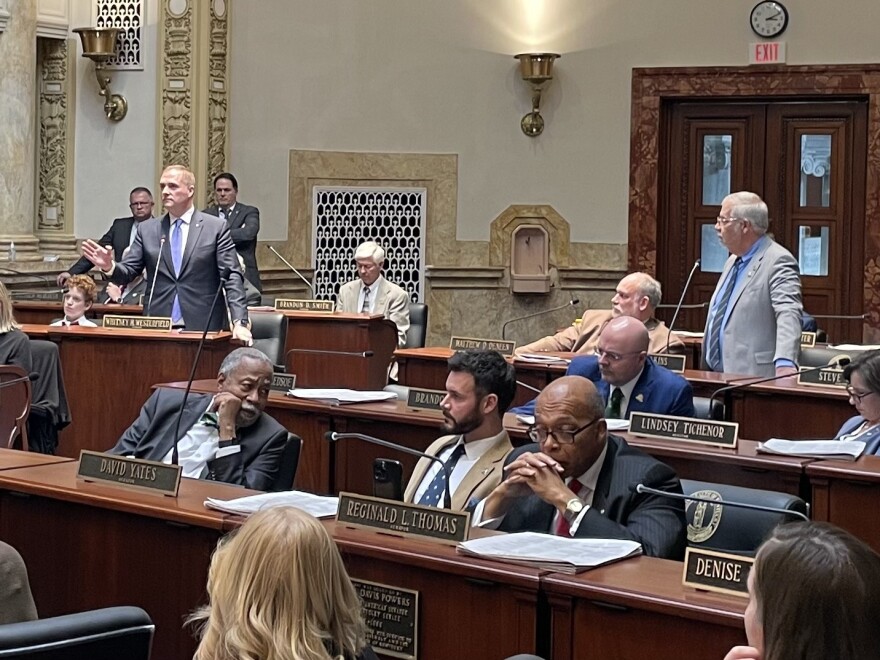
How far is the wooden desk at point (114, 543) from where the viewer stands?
10.8 ft

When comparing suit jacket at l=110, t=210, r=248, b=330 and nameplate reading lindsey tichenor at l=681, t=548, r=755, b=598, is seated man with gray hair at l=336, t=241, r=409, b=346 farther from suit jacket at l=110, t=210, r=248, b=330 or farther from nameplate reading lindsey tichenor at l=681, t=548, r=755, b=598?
nameplate reading lindsey tichenor at l=681, t=548, r=755, b=598

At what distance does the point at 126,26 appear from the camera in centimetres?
993

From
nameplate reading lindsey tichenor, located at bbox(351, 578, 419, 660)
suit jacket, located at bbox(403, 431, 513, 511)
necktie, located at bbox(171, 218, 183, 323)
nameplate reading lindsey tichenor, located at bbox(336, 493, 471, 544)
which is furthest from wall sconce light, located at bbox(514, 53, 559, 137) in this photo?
nameplate reading lindsey tichenor, located at bbox(351, 578, 419, 660)

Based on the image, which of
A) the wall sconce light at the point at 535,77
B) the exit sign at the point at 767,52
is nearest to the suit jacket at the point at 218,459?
the wall sconce light at the point at 535,77

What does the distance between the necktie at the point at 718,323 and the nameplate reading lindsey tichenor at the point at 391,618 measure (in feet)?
10.9

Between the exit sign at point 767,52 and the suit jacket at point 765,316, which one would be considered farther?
the exit sign at point 767,52

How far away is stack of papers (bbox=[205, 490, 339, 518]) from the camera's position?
324 cm

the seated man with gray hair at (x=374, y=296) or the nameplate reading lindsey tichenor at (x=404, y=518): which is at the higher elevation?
the seated man with gray hair at (x=374, y=296)

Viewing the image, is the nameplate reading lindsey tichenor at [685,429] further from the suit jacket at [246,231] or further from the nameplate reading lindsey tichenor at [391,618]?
the suit jacket at [246,231]

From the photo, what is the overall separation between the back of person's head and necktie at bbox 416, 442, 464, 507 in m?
2.15

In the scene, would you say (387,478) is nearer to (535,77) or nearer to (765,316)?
(765,316)

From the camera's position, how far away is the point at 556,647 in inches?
105

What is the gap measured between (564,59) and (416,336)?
3098 millimetres

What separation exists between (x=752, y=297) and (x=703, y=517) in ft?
8.36
